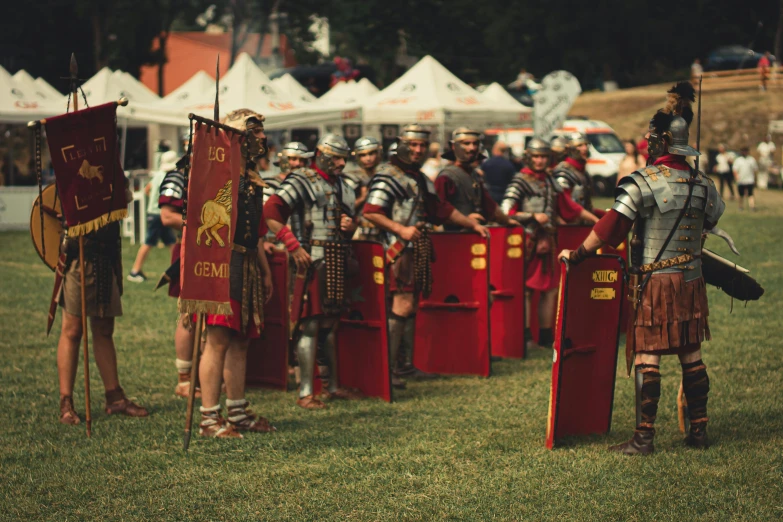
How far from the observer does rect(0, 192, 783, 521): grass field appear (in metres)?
4.91

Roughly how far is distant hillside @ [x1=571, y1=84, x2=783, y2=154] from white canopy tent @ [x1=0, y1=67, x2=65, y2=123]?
65.5 ft

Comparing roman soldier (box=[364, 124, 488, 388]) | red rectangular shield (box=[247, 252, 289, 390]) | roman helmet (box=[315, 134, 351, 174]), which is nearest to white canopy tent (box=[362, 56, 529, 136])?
roman soldier (box=[364, 124, 488, 388])

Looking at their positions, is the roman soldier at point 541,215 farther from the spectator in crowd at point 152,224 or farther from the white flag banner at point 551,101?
the white flag banner at point 551,101

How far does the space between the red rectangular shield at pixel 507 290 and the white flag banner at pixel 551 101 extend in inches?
410

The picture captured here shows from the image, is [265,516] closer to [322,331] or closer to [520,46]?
[322,331]

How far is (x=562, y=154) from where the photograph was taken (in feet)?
32.7

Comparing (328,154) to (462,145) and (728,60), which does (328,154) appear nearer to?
(462,145)

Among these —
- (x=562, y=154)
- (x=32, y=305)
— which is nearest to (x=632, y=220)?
(x=562, y=154)

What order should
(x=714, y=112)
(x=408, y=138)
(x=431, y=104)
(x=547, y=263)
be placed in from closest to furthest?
(x=408, y=138) → (x=547, y=263) → (x=431, y=104) → (x=714, y=112)

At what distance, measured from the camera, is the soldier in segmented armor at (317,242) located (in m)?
6.94

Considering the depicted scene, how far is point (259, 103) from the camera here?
18.5m

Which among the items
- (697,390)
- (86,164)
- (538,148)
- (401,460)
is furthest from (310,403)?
(538,148)

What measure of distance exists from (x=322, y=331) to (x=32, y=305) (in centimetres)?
569

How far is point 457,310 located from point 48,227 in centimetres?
318
